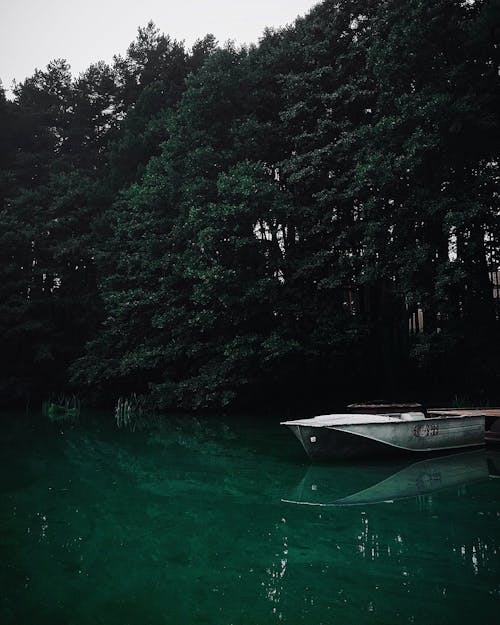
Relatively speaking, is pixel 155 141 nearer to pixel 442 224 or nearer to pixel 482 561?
pixel 442 224

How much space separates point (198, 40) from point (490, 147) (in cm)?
1781

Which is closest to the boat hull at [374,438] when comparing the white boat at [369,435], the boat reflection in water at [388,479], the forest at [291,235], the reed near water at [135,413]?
the white boat at [369,435]

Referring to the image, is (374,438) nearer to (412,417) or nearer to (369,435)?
(369,435)

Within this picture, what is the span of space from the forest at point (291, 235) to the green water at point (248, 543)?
7129mm

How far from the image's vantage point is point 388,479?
789 centimetres

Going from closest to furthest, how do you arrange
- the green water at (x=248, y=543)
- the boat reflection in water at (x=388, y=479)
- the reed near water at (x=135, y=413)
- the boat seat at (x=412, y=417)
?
the green water at (x=248, y=543)
the boat reflection in water at (x=388, y=479)
the boat seat at (x=412, y=417)
the reed near water at (x=135, y=413)

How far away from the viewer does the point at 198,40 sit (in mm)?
26656

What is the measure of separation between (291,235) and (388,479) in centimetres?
1171

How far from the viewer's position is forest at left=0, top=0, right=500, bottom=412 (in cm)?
1461

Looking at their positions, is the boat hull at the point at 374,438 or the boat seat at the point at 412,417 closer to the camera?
the boat hull at the point at 374,438

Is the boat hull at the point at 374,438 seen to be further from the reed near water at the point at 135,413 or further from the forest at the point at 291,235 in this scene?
the reed near water at the point at 135,413

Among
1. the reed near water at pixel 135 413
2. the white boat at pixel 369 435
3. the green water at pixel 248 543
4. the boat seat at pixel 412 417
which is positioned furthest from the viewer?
the reed near water at pixel 135 413

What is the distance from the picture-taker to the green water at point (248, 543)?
12.4 ft

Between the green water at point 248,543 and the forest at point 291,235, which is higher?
the forest at point 291,235
